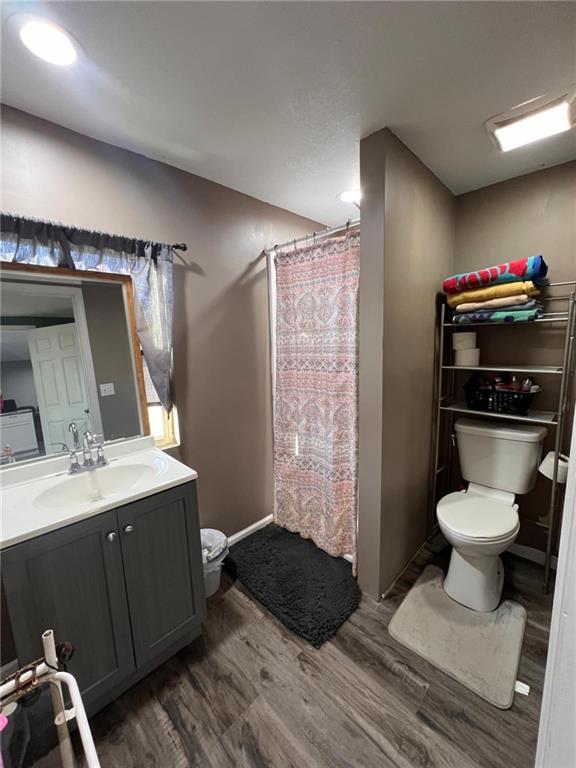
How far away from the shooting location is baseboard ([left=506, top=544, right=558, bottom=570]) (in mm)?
1975

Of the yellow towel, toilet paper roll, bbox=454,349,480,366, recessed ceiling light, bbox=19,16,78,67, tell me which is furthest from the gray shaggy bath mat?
recessed ceiling light, bbox=19,16,78,67

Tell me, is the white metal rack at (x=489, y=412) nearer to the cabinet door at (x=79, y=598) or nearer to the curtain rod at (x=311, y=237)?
the curtain rod at (x=311, y=237)

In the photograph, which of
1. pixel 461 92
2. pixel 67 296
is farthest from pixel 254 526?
pixel 461 92

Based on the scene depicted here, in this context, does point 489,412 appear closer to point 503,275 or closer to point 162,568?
point 503,275

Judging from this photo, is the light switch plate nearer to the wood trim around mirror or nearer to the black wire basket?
the wood trim around mirror

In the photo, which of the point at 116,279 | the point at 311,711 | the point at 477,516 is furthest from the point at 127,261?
the point at 477,516

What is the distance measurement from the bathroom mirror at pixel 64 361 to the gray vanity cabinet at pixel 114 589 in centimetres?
55

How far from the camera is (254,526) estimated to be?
7.62ft

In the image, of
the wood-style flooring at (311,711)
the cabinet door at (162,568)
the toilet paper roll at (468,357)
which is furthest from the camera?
the toilet paper roll at (468,357)

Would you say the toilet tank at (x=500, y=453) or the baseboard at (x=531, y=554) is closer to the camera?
the toilet tank at (x=500, y=453)

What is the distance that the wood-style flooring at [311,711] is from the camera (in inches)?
43.3

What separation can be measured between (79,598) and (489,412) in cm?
215

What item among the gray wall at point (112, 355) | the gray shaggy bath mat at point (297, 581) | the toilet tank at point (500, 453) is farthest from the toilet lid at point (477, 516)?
the gray wall at point (112, 355)

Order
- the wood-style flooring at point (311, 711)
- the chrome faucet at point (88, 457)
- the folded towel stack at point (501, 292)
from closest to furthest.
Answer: the wood-style flooring at point (311, 711)
the chrome faucet at point (88, 457)
the folded towel stack at point (501, 292)
